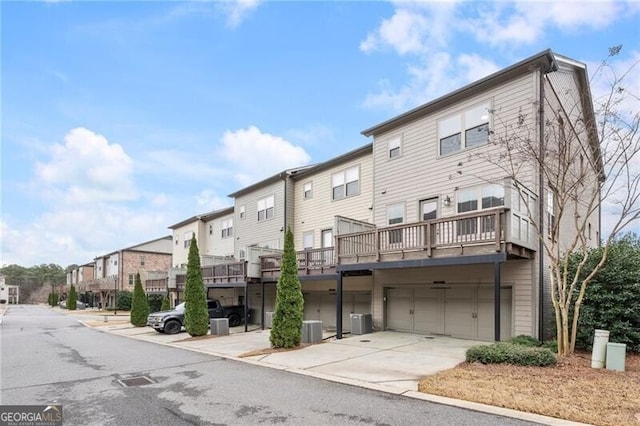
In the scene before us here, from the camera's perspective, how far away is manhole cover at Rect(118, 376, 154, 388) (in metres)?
8.54

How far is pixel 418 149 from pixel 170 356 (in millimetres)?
10902

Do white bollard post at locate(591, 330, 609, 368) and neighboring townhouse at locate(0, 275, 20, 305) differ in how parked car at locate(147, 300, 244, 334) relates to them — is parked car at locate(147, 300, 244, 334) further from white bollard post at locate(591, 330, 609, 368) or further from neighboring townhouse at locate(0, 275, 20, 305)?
neighboring townhouse at locate(0, 275, 20, 305)

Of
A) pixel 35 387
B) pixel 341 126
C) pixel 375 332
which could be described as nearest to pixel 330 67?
pixel 341 126

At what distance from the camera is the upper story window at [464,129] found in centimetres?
1373

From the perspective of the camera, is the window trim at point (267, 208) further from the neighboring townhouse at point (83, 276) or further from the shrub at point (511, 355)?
the neighboring townhouse at point (83, 276)

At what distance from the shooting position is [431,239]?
40.4 ft

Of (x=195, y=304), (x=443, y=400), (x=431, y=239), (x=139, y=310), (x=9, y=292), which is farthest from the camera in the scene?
(x=9, y=292)

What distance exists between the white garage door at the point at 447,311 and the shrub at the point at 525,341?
50.9 inches

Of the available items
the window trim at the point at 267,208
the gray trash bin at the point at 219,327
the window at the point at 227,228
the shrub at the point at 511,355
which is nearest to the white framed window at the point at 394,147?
the shrub at the point at 511,355

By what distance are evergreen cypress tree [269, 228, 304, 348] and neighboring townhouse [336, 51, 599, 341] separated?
7.33 ft

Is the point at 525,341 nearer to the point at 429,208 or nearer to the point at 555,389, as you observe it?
the point at 555,389

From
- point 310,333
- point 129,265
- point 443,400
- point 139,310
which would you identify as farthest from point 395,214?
point 129,265

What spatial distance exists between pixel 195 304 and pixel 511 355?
13.0 m

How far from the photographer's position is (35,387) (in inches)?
334
